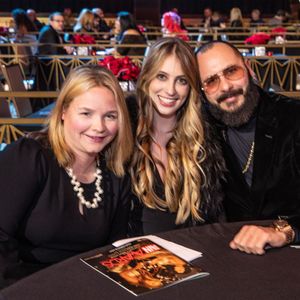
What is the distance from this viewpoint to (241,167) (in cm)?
208

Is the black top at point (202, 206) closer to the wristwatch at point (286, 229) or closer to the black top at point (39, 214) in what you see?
the black top at point (39, 214)

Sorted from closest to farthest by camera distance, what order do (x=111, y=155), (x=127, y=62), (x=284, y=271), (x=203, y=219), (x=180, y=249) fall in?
(x=284, y=271) < (x=180, y=249) < (x=111, y=155) < (x=203, y=219) < (x=127, y=62)

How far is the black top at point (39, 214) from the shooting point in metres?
1.59

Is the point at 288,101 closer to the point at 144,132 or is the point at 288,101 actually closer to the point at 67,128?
the point at 144,132

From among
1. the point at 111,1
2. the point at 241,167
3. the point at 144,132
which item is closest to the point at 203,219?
the point at 241,167

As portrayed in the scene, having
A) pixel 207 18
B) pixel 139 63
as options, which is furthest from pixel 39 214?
pixel 207 18

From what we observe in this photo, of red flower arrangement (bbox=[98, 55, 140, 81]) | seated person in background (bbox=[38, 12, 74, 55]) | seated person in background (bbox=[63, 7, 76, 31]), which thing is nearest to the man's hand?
red flower arrangement (bbox=[98, 55, 140, 81])

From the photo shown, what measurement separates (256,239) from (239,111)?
741mm

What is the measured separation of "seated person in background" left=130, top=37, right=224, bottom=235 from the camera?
6.50ft

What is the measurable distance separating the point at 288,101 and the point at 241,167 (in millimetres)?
320

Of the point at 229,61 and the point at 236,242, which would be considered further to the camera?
the point at 229,61

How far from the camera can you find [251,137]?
2109 millimetres

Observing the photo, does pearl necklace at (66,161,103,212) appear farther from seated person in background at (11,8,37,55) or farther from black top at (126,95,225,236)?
seated person in background at (11,8,37,55)

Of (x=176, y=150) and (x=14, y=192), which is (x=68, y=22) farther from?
(x=14, y=192)
